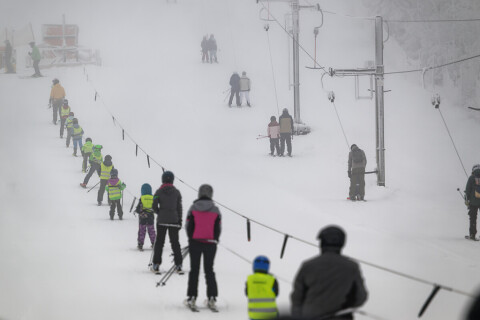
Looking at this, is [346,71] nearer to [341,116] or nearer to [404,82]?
[341,116]

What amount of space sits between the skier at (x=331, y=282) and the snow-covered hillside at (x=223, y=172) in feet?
7.22

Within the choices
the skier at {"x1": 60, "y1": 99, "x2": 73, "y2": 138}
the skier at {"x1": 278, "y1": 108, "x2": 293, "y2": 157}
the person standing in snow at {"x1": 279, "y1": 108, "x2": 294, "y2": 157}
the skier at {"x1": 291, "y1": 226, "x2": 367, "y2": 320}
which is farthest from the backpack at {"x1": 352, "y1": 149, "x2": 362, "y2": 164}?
the skier at {"x1": 291, "y1": 226, "x2": 367, "y2": 320}

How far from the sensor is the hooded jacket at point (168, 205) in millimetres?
10133

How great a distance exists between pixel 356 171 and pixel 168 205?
32.7 ft

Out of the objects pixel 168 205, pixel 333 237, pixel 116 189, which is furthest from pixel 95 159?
pixel 333 237

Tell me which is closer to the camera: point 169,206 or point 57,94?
point 169,206

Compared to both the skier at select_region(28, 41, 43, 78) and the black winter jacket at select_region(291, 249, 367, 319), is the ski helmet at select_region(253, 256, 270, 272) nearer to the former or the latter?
the black winter jacket at select_region(291, 249, 367, 319)

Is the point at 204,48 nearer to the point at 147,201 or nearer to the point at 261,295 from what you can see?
the point at 147,201

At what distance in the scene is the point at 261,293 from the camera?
701 cm

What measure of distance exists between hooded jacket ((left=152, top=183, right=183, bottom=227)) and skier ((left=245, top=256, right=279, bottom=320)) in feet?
10.6

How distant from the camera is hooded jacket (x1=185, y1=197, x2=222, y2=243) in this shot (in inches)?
338

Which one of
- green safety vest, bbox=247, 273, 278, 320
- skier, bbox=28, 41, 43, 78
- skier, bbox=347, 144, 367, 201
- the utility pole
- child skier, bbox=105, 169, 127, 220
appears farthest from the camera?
skier, bbox=28, 41, 43, 78

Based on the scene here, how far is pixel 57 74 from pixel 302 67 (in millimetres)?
13706

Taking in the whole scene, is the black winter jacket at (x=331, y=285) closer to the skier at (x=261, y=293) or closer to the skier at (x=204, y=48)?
the skier at (x=261, y=293)
